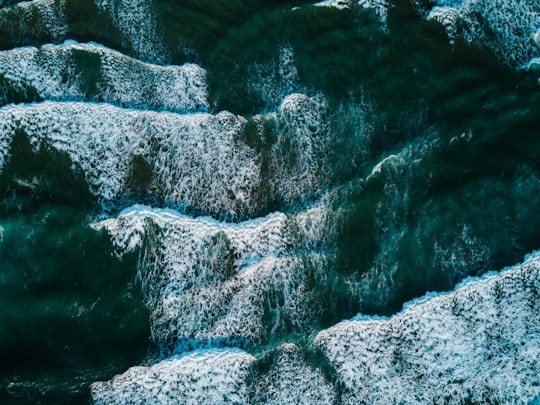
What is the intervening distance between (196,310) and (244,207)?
117 cm

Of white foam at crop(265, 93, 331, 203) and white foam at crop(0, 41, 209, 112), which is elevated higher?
white foam at crop(0, 41, 209, 112)

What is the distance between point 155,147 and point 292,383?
279 cm

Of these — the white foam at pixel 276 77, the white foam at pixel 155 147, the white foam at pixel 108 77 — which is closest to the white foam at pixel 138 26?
the white foam at pixel 108 77

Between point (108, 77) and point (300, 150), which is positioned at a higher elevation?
point (108, 77)

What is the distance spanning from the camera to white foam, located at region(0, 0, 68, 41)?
16.0 ft

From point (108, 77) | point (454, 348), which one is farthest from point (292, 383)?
point (108, 77)

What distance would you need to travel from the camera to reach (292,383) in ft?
15.6

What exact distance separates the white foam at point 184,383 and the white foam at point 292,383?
0.67 feet

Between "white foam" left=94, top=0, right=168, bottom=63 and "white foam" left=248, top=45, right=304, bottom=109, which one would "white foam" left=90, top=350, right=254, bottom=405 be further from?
"white foam" left=94, top=0, right=168, bottom=63

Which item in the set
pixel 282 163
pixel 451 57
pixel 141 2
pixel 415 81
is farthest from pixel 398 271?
pixel 141 2

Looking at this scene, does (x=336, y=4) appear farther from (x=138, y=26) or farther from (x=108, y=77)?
(x=108, y=77)

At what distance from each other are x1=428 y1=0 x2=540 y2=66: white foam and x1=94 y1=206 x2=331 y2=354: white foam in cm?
282

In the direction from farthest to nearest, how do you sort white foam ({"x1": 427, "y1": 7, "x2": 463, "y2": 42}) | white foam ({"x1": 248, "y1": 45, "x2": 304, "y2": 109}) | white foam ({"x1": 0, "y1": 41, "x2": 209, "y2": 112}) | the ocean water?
1. white foam ({"x1": 248, "y1": 45, "x2": 304, "y2": 109})
2. white foam ({"x1": 427, "y1": 7, "x2": 463, "y2": 42})
3. white foam ({"x1": 0, "y1": 41, "x2": 209, "y2": 112})
4. the ocean water

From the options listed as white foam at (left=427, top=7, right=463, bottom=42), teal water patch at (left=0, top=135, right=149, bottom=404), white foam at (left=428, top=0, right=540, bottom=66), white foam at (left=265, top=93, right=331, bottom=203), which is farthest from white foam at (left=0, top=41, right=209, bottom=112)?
white foam at (left=428, top=0, right=540, bottom=66)
